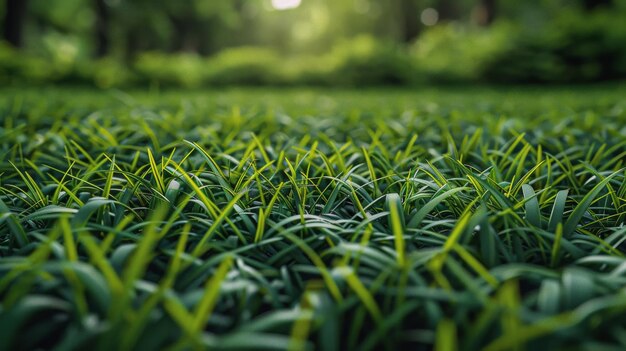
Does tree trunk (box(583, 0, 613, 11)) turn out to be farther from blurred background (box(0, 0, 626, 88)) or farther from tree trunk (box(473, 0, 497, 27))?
tree trunk (box(473, 0, 497, 27))

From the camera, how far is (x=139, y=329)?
814mm

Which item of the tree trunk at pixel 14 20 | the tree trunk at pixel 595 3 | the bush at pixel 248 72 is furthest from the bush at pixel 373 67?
the tree trunk at pixel 14 20

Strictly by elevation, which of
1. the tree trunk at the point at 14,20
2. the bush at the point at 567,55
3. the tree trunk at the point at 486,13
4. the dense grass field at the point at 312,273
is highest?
the tree trunk at the point at 14,20

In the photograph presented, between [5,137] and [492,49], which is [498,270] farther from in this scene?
[492,49]

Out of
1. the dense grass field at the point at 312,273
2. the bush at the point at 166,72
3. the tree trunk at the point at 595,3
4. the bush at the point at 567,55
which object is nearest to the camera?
the dense grass field at the point at 312,273

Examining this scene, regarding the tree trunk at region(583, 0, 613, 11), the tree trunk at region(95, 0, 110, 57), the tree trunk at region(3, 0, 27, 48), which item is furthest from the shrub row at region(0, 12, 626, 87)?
the tree trunk at region(95, 0, 110, 57)

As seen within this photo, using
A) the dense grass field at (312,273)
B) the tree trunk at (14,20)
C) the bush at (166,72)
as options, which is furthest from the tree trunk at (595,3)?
the tree trunk at (14,20)

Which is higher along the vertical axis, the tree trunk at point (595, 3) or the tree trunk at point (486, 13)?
the tree trunk at point (486, 13)

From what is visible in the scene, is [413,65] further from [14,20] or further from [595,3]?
[14,20]

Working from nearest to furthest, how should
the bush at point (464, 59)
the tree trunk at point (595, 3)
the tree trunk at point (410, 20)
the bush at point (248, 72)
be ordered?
the bush at point (464, 59) → the bush at point (248, 72) → the tree trunk at point (595, 3) → the tree trunk at point (410, 20)

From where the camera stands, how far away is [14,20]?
1559 centimetres

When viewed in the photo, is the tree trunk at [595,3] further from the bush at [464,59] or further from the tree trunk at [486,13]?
the bush at [464,59]

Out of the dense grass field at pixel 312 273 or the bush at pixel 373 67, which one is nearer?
the dense grass field at pixel 312 273

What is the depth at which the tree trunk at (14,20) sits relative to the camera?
1557cm
